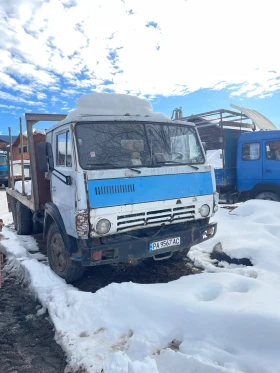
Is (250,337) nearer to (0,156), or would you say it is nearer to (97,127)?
(97,127)

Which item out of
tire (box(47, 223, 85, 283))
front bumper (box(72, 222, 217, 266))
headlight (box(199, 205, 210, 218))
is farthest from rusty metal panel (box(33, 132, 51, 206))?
headlight (box(199, 205, 210, 218))

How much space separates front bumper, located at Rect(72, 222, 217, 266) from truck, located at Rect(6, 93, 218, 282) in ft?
0.04

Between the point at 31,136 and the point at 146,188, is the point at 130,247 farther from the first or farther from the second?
the point at 31,136

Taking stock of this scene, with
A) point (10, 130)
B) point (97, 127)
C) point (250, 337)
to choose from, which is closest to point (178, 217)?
point (97, 127)

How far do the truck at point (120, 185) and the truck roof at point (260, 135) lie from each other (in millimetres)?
4583

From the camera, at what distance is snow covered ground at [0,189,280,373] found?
2.19 meters

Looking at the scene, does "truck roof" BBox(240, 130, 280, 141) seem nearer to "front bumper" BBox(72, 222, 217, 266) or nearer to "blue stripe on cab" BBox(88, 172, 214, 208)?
"blue stripe on cab" BBox(88, 172, 214, 208)

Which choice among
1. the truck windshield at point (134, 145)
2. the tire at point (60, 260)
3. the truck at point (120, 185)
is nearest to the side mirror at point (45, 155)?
the truck at point (120, 185)

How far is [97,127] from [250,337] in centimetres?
279

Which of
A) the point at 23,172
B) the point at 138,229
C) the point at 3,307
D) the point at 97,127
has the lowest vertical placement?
the point at 3,307

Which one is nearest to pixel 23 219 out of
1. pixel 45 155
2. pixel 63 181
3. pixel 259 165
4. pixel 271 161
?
pixel 45 155

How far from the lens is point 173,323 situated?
2.71 meters

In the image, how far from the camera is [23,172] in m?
5.93

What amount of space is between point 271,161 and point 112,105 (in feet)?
18.8
